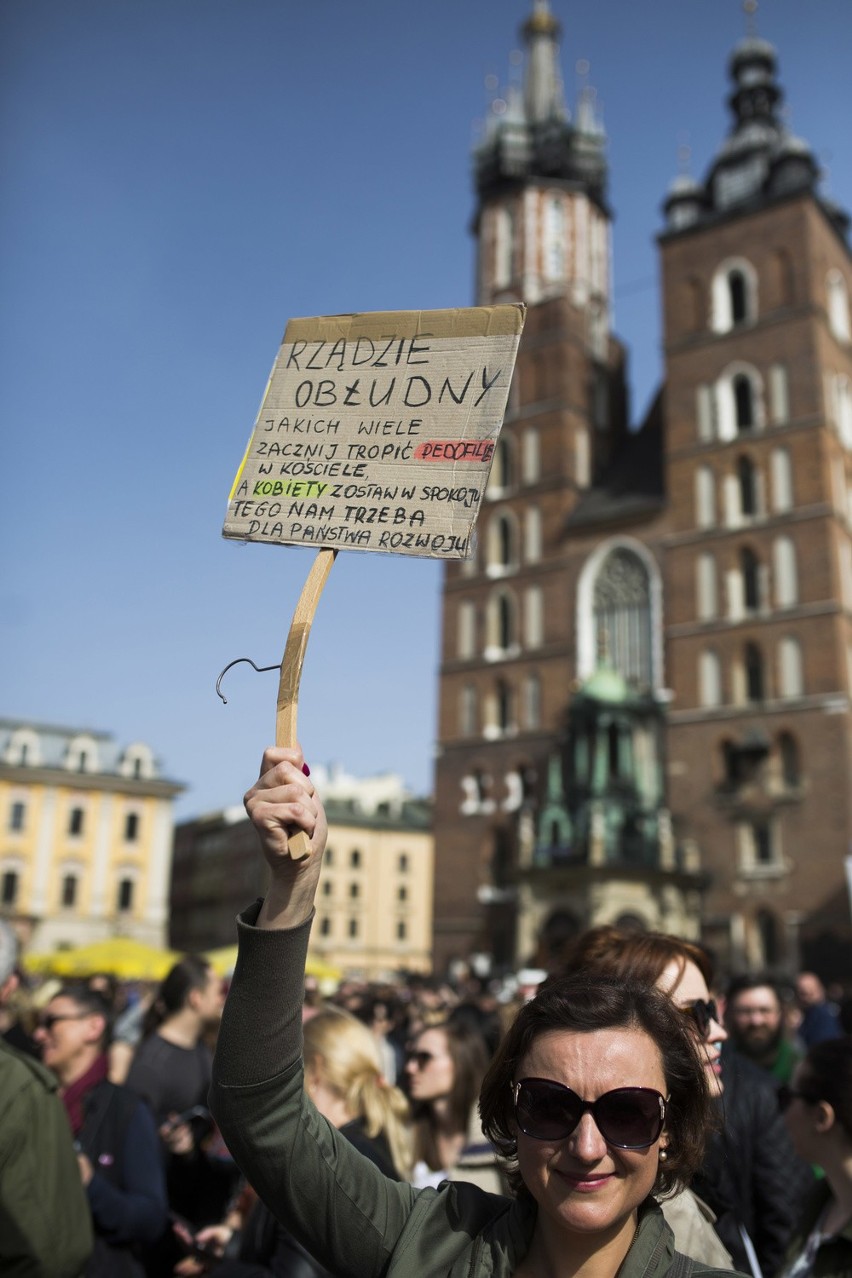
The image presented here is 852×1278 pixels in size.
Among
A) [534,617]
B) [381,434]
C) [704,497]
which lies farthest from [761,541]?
[381,434]

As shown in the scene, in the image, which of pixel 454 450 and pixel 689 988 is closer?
pixel 454 450

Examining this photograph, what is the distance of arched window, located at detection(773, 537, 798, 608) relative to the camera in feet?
84.8

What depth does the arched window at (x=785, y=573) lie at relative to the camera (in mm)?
25859

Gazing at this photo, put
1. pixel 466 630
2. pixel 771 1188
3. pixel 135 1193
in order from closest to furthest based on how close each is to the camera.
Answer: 1. pixel 771 1188
2. pixel 135 1193
3. pixel 466 630

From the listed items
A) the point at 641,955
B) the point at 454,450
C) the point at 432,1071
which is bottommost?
the point at 432,1071

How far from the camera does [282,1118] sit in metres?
1.66

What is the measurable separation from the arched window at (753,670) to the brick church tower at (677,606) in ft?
0.21

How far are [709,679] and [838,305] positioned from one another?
10.3 metres

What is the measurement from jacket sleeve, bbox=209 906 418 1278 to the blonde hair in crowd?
1840 millimetres

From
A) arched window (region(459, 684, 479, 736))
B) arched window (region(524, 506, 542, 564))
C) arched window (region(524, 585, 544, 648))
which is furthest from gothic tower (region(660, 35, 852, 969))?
arched window (region(459, 684, 479, 736))

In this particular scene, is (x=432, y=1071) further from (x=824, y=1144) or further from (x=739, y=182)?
(x=739, y=182)

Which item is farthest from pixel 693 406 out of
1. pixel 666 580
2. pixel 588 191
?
pixel 588 191

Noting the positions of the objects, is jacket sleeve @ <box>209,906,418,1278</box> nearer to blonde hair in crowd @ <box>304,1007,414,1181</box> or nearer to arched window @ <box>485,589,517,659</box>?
blonde hair in crowd @ <box>304,1007,414,1181</box>

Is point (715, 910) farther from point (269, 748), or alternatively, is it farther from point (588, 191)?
point (269, 748)
